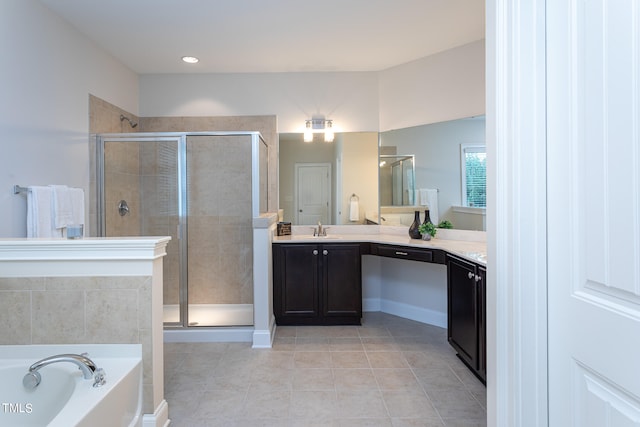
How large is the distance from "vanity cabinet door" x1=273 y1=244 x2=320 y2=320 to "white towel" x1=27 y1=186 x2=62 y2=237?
1.72m

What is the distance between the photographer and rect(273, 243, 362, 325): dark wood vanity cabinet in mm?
3193

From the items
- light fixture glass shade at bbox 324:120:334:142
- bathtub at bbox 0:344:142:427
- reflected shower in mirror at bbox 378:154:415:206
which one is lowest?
bathtub at bbox 0:344:142:427

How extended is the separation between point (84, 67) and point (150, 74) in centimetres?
92

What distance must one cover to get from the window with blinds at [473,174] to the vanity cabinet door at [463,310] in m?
0.73

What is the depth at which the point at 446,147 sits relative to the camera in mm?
3180

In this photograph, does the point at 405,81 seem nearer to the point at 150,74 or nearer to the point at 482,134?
the point at 482,134

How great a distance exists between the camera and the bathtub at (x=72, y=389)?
133 cm

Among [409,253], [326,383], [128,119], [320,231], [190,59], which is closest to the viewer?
[326,383]

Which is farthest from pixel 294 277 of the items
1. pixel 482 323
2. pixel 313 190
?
pixel 482 323

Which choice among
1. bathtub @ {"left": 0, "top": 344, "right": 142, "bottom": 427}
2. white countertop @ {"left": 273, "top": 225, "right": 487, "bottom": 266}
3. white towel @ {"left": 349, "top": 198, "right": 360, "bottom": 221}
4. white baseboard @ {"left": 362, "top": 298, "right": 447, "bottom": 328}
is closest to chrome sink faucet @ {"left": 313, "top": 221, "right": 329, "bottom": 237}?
white countertop @ {"left": 273, "top": 225, "right": 487, "bottom": 266}

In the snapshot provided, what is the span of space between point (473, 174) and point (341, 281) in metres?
1.57

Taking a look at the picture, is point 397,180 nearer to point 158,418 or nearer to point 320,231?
point 320,231

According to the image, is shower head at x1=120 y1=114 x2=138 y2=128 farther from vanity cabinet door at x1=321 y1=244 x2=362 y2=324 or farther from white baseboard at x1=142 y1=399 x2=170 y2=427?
white baseboard at x1=142 y1=399 x2=170 y2=427

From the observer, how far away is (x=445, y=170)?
3.18 m
